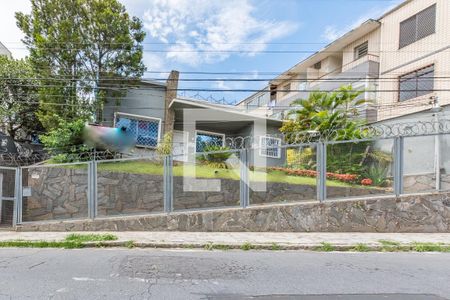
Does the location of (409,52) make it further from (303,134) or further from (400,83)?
(303,134)

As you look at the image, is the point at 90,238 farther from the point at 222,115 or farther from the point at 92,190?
the point at 222,115

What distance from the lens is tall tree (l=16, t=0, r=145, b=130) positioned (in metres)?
16.6

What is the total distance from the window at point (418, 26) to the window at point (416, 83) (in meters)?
1.78

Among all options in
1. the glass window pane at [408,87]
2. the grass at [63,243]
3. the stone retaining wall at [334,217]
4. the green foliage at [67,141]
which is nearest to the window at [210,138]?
the green foliage at [67,141]

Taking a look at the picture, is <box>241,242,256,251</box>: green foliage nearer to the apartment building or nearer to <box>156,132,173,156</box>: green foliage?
<box>156,132,173,156</box>: green foliage

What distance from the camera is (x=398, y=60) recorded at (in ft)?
69.5

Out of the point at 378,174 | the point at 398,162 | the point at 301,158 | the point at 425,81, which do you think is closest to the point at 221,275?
the point at 301,158

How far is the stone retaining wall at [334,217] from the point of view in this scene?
33.9 feet

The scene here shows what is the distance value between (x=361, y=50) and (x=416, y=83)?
5.26 meters

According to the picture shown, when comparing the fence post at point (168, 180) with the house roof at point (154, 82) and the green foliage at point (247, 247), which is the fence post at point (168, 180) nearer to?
the green foliage at point (247, 247)

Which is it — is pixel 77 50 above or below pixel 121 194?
above

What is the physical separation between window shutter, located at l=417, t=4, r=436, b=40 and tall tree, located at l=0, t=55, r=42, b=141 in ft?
65.9

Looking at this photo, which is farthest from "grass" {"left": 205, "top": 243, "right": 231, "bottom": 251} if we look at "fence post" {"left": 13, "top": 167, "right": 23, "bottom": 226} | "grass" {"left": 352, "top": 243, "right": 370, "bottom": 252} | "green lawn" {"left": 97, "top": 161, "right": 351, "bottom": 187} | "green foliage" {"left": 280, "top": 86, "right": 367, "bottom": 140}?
"green foliage" {"left": 280, "top": 86, "right": 367, "bottom": 140}

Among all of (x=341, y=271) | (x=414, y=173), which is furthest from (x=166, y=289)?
(x=414, y=173)
